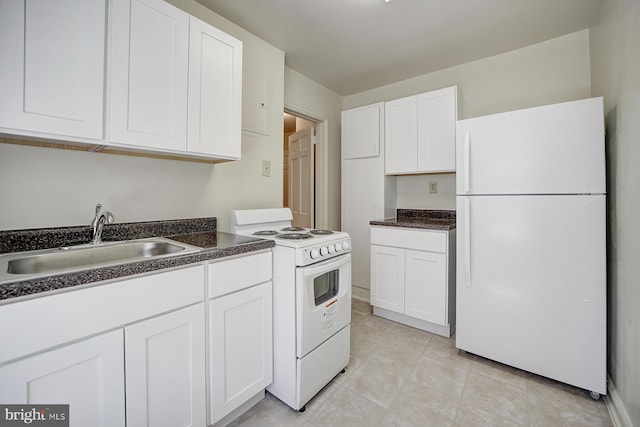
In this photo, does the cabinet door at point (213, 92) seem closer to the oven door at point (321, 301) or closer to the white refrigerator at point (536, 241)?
the oven door at point (321, 301)

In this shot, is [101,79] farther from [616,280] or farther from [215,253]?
[616,280]

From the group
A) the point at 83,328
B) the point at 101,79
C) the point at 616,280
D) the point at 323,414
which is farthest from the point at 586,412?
the point at 101,79

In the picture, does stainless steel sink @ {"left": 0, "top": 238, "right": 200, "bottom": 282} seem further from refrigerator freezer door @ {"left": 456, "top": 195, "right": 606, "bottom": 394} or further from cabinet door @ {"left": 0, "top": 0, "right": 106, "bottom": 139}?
refrigerator freezer door @ {"left": 456, "top": 195, "right": 606, "bottom": 394}

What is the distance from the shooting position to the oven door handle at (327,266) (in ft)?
4.87

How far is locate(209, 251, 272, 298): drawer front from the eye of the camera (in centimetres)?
127

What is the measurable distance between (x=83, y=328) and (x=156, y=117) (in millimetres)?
995

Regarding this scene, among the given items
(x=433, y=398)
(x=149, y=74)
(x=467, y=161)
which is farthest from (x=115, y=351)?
(x=467, y=161)

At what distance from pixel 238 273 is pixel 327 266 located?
52 centimetres

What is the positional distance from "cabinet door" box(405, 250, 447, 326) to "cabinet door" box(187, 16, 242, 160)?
1734 millimetres

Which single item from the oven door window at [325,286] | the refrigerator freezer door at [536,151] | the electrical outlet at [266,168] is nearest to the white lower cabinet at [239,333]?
the oven door window at [325,286]

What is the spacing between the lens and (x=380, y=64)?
8.93 feet

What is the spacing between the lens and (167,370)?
112 cm

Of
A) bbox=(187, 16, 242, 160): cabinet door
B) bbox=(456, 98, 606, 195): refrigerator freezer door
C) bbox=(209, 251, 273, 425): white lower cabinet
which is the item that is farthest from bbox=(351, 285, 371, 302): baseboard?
bbox=(187, 16, 242, 160): cabinet door

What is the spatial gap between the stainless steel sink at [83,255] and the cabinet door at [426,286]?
184 cm
